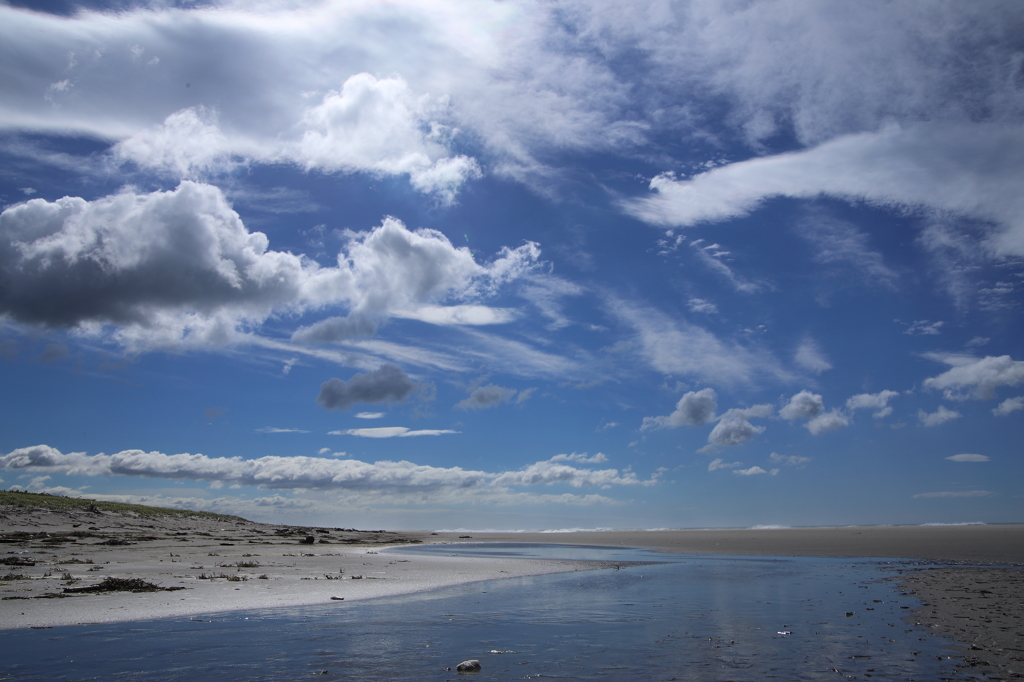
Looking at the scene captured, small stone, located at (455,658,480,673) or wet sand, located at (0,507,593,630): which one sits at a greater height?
small stone, located at (455,658,480,673)

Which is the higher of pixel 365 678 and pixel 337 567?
pixel 365 678

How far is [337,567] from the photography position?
3250 centimetres

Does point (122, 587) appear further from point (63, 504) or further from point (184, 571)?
point (63, 504)

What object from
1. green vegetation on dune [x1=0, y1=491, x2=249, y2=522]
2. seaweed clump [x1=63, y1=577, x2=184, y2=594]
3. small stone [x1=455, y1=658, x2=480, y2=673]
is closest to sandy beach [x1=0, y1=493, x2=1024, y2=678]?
seaweed clump [x1=63, y1=577, x2=184, y2=594]

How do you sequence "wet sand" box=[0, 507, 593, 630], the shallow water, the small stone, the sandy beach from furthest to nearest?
1. "wet sand" box=[0, 507, 593, 630]
2. the sandy beach
3. the small stone
4. the shallow water

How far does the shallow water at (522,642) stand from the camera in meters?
11.2

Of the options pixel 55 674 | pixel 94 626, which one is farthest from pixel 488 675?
pixel 94 626

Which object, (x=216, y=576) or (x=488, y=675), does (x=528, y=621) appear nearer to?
(x=488, y=675)

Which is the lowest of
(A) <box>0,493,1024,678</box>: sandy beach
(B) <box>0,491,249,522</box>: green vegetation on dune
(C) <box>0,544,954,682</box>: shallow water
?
(B) <box>0,491,249,522</box>: green vegetation on dune

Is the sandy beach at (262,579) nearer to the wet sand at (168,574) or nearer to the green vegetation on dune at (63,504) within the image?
the wet sand at (168,574)

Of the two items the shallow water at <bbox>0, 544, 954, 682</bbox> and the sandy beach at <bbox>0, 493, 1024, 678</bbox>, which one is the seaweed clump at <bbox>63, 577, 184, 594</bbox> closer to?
the sandy beach at <bbox>0, 493, 1024, 678</bbox>

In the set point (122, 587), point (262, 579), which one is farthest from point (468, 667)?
point (262, 579)

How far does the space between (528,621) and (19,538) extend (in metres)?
42.3

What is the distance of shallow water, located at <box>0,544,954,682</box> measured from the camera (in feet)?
36.8
